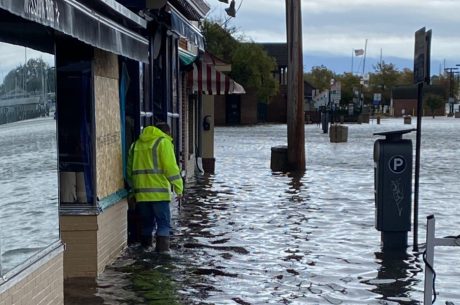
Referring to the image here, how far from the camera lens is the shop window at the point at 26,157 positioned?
5.47 m

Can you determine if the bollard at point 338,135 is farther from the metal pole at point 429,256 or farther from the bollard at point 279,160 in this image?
the metal pole at point 429,256

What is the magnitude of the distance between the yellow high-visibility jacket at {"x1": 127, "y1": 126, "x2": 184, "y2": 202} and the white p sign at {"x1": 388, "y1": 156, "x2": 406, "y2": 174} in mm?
2611

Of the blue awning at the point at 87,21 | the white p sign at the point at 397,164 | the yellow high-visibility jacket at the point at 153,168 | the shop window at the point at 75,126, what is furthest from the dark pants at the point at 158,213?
the white p sign at the point at 397,164

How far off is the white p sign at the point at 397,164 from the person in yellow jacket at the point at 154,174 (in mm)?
2601

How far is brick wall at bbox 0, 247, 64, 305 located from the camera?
17.4ft

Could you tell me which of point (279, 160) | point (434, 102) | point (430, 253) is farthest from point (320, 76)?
point (430, 253)

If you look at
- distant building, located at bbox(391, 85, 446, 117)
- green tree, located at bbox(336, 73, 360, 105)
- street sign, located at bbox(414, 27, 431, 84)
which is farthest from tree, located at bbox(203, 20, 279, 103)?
distant building, located at bbox(391, 85, 446, 117)

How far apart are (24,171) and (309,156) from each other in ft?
78.5

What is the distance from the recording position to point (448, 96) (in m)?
158

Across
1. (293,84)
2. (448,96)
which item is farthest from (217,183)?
(448,96)

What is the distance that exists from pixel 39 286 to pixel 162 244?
413 centimetres

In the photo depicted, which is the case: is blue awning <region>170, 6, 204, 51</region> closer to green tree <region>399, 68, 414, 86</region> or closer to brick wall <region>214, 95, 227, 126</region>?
brick wall <region>214, 95, 227, 126</region>

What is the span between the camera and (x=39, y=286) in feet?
19.7

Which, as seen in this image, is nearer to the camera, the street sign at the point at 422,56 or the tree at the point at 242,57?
the street sign at the point at 422,56
